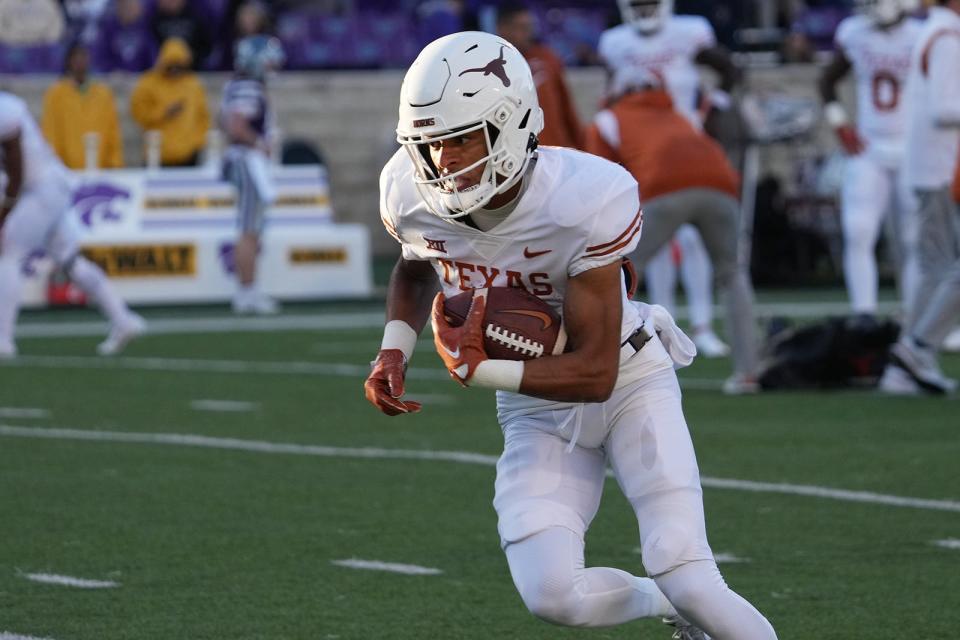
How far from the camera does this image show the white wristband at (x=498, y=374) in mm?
3879

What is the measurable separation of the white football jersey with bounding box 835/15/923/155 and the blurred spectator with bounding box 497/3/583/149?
5.57ft

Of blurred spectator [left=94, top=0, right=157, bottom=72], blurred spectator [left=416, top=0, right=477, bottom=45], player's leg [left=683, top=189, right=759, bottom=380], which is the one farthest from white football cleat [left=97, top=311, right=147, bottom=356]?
blurred spectator [left=416, top=0, right=477, bottom=45]

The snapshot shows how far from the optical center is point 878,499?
21.8 feet

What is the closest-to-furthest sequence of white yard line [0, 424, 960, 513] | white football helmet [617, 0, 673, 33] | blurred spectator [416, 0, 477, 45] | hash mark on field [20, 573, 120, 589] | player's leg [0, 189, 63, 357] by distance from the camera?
hash mark on field [20, 573, 120, 589], white yard line [0, 424, 960, 513], white football helmet [617, 0, 673, 33], player's leg [0, 189, 63, 357], blurred spectator [416, 0, 477, 45]

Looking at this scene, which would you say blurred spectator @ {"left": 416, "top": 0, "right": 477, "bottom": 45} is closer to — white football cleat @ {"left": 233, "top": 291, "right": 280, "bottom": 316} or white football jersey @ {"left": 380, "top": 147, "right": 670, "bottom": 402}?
white football cleat @ {"left": 233, "top": 291, "right": 280, "bottom": 316}

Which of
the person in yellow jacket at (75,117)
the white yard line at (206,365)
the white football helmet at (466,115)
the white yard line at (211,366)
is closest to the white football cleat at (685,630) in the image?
the white football helmet at (466,115)

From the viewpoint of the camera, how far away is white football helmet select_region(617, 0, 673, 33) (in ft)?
36.6

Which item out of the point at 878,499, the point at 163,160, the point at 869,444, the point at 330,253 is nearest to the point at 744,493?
the point at 878,499

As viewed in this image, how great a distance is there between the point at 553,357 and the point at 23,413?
5.56 meters

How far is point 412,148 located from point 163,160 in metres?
14.4

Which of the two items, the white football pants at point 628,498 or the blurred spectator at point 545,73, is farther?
the blurred spectator at point 545,73

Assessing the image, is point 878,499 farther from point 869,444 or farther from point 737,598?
point 737,598

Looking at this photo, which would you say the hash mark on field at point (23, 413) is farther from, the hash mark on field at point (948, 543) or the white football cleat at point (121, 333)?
the hash mark on field at point (948, 543)

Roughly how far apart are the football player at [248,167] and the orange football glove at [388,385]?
35.4 ft
